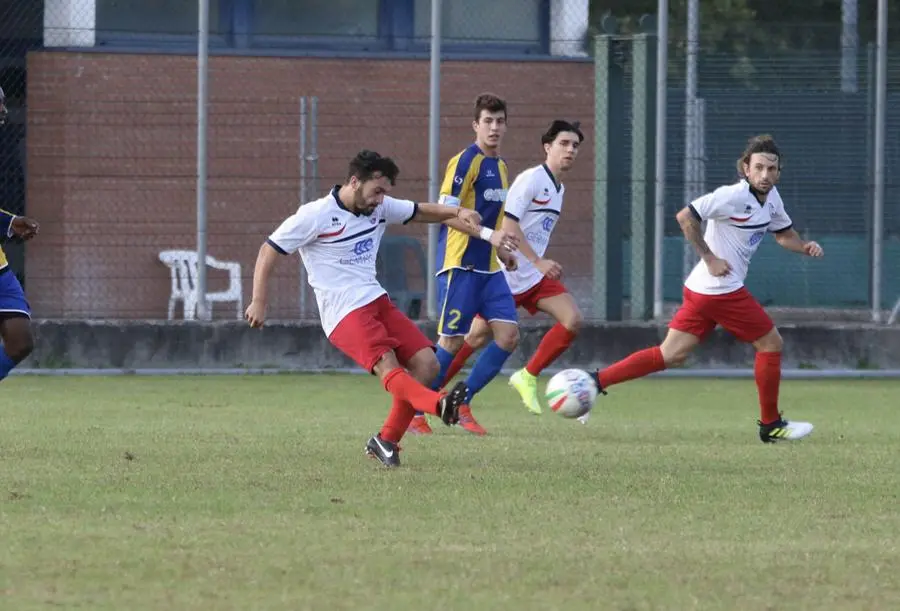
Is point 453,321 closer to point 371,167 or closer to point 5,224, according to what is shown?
point 371,167

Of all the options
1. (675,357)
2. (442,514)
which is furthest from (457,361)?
(442,514)

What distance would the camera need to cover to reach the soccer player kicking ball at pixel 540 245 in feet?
39.7

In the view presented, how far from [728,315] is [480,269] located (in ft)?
5.23

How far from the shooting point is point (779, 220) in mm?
11641

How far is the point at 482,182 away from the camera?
1178 cm

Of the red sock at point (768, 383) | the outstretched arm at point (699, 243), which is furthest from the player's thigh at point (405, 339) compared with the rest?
the red sock at point (768, 383)

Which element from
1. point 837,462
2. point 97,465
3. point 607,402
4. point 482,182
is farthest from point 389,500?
point 607,402

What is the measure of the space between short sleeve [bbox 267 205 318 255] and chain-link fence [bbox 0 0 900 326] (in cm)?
721

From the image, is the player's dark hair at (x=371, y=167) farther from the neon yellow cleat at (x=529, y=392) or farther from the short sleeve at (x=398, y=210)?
A: the neon yellow cleat at (x=529, y=392)

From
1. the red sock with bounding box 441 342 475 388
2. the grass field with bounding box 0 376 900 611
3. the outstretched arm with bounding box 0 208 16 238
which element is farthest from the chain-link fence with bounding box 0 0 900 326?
the outstretched arm with bounding box 0 208 16 238

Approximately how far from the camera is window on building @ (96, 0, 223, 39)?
1922cm

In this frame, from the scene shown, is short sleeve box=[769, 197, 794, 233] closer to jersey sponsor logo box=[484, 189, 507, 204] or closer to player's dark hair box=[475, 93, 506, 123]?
jersey sponsor logo box=[484, 189, 507, 204]

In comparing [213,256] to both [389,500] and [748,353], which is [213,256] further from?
[389,500]

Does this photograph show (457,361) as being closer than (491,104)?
No
